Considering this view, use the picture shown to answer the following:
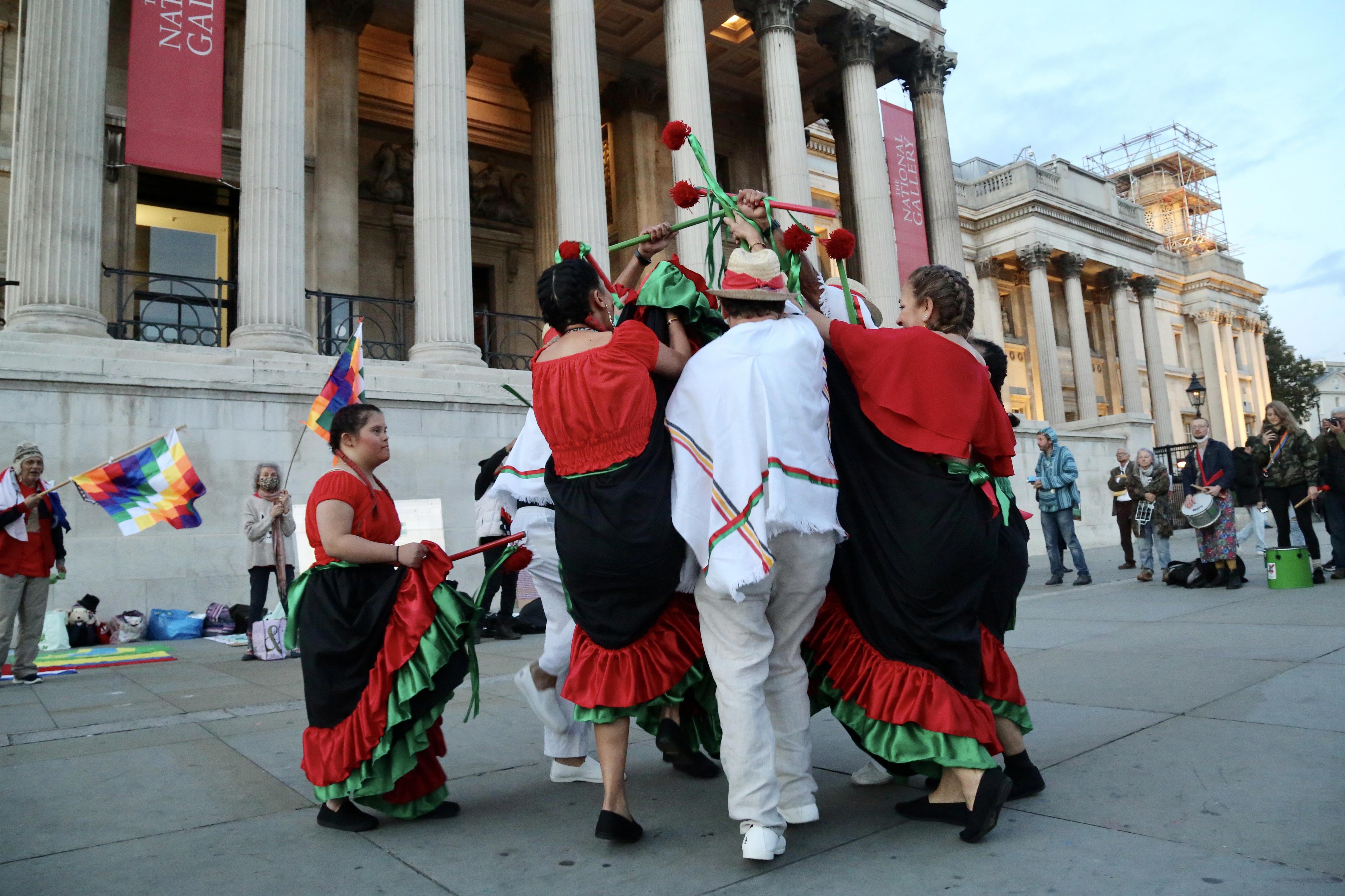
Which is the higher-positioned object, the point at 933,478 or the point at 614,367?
the point at 614,367

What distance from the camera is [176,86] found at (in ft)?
42.1

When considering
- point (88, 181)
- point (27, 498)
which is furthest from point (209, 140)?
point (27, 498)

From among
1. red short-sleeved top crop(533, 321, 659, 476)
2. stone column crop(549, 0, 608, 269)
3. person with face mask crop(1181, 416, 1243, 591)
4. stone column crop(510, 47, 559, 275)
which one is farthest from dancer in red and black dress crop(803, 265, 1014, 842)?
stone column crop(510, 47, 559, 275)

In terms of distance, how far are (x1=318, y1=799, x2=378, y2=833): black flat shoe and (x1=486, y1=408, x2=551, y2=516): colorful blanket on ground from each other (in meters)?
1.49

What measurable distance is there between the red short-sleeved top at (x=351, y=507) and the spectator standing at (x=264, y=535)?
19.2 ft

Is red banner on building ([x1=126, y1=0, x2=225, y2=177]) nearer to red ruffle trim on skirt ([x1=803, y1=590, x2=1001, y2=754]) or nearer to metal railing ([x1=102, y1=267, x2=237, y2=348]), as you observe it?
metal railing ([x1=102, y1=267, x2=237, y2=348])

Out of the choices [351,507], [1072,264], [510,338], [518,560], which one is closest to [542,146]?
[510,338]

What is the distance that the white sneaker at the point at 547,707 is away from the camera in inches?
150

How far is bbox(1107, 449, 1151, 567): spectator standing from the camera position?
13.5 m

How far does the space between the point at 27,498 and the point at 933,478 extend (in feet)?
24.7

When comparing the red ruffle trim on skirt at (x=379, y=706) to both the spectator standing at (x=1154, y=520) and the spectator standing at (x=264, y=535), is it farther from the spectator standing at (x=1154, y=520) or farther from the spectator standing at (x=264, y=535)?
the spectator standing at (x=1154, y=520)

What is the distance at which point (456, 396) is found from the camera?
Answer: 13.6 meters

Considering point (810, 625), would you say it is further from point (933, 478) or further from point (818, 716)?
point (818, 716)

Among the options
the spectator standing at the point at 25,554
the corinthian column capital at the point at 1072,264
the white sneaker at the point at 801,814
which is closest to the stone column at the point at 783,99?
the spectator standing at the point at 25,554
